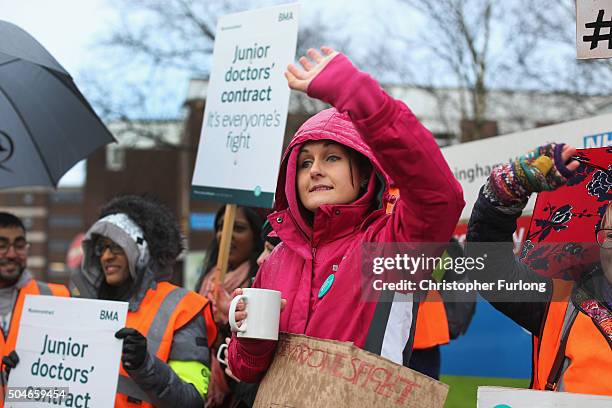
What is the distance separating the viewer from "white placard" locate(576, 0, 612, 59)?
2541 mm

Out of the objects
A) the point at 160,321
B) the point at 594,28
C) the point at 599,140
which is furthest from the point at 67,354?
the point at 599,140

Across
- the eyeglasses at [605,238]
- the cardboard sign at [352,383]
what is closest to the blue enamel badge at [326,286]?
the cardboard sign at [352,383]

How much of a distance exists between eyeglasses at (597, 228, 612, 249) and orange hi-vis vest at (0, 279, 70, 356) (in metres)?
2.73

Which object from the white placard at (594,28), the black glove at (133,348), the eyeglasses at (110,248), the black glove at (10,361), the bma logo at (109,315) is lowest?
the black glove at (10,361)

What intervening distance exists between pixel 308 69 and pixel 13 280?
2797mm

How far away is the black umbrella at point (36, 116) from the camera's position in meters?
4.56

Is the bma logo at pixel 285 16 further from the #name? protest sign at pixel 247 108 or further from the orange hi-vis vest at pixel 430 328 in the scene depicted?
the orange hi-vis vest at pixel 430 328

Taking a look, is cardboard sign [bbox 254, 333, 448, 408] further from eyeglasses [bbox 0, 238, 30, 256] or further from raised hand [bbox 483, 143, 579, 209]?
eyeglasses [bbox 0, 238, 30, 256]

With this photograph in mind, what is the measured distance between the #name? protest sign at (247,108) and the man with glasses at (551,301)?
178 cm

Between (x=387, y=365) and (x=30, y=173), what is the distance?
10.2 feet

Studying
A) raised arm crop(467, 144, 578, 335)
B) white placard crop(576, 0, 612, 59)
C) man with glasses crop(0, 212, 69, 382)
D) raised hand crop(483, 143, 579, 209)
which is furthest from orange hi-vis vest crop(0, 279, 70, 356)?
white placard crop(576, 0, 612, 59)

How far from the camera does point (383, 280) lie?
2.36 m

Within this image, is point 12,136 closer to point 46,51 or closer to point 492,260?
point 46,51

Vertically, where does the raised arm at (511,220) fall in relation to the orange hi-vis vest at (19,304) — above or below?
above
